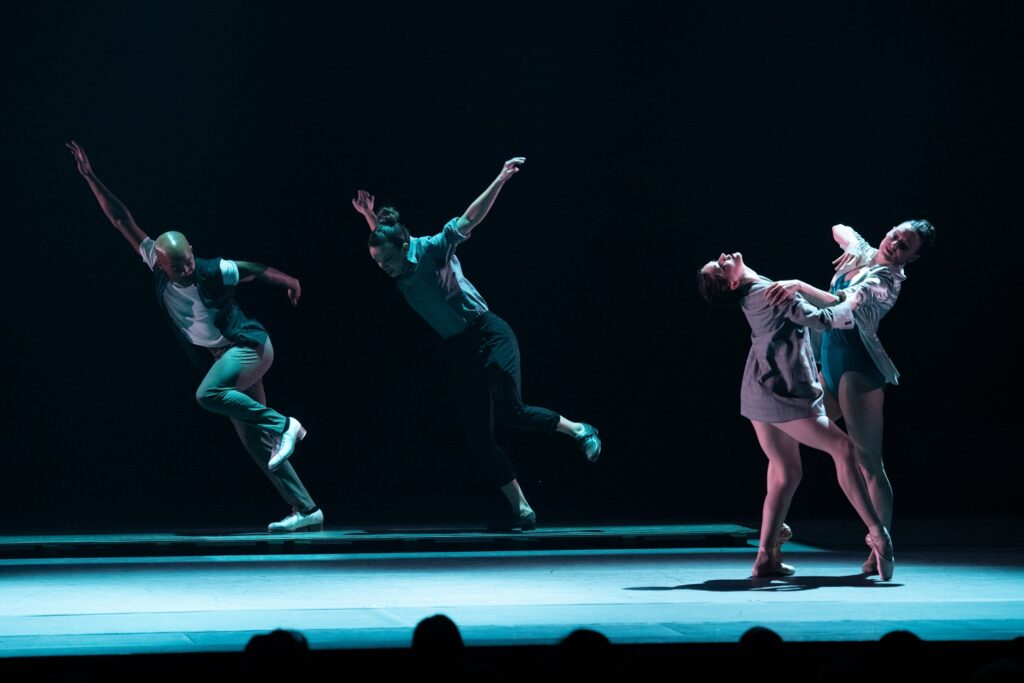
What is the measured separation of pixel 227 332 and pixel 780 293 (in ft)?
10.2

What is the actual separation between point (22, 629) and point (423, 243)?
3.23 metres

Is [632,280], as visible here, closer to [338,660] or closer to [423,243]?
[423,243]

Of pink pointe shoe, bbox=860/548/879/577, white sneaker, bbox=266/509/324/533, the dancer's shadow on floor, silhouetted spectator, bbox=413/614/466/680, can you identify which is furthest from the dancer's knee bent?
silhouetted spectator, bbox=413/614/466/680

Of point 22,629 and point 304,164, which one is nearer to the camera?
point 22,629

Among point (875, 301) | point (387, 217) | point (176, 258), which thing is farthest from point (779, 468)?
point (176, 258)

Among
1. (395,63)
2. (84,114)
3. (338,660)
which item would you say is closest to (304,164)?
(395,63)

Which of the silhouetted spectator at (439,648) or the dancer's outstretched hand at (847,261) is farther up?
the dancer's outstretched hand at (847,261)

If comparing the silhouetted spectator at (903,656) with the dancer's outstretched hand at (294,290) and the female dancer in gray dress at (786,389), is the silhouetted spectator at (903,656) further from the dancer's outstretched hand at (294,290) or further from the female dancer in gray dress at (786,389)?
the dancer's outstretched hand at (294,290)

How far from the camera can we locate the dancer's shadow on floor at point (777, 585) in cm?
519

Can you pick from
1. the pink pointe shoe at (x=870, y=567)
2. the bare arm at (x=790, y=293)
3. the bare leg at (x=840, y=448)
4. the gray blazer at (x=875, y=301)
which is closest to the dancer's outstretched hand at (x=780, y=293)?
the bare arm at (x=790, y=293)

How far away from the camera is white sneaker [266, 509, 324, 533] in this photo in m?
6.94

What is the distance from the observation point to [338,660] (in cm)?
308

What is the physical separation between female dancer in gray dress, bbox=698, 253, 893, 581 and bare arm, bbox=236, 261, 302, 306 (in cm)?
254

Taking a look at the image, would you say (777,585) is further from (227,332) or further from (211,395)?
(227,332)
